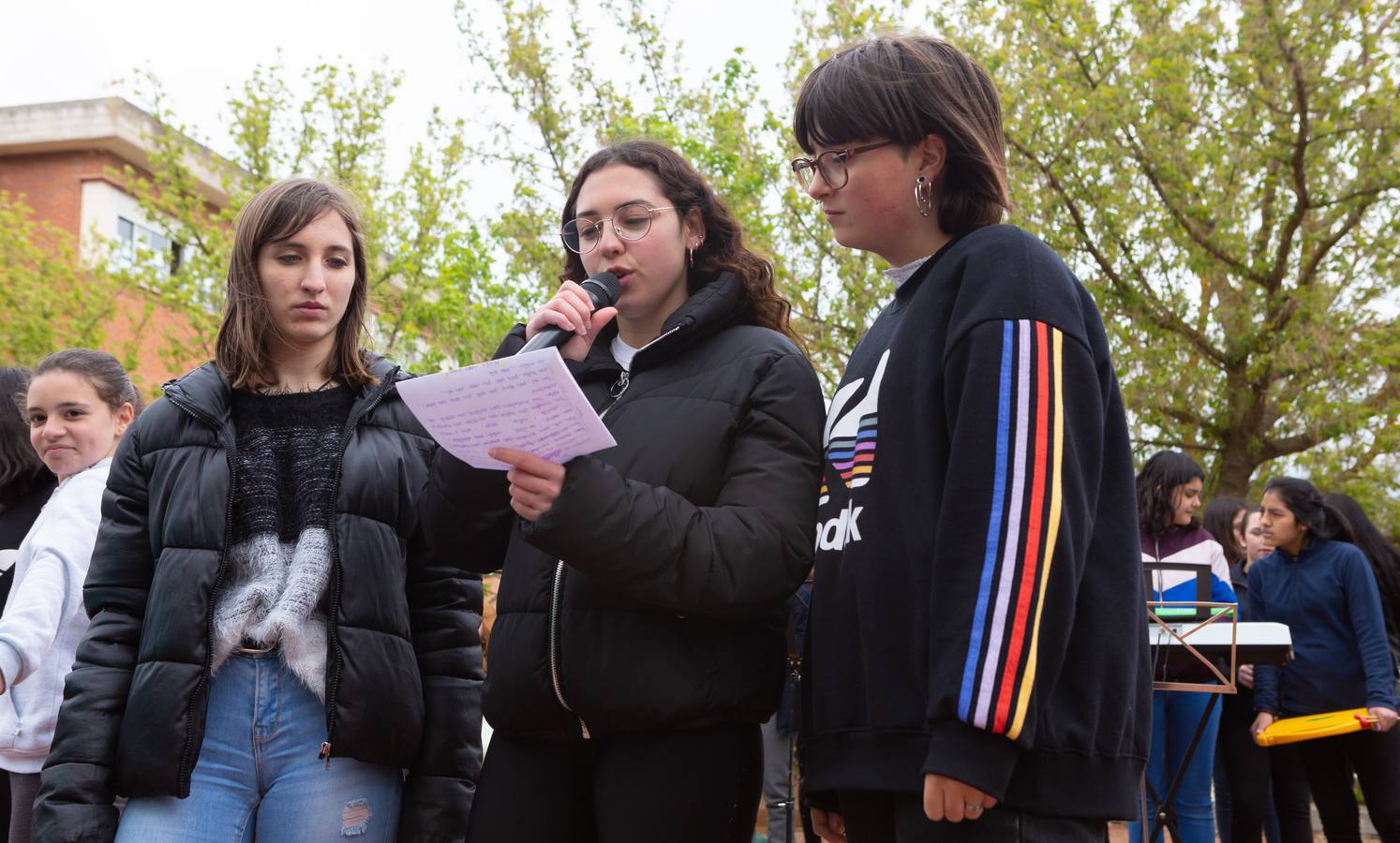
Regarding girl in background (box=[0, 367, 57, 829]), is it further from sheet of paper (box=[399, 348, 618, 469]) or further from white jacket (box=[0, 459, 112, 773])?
sheet of paper (box=[399, 348, 618, 469])

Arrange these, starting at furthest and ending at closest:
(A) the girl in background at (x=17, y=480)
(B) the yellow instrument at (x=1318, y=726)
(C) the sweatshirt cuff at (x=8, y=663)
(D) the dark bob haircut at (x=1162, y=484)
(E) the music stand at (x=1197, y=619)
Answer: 1. (D) the dark bob haircut at (x=1162, y=484)
2. (B) the yellow instrument at (x=1318, y=726)
3. (E) the music stand at (x=1197, y=619)
4. (A) the girl in background at (x=17, y=480)
5. (C) the sweatshirt cuff at (x=8, y=663)

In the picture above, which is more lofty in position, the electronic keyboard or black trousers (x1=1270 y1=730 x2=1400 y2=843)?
the electronic keyboard

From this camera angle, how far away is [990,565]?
169 centimetres

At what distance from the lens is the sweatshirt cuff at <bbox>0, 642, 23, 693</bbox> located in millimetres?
2842

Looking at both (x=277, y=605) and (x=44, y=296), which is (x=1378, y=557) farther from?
(x=44, y=296)

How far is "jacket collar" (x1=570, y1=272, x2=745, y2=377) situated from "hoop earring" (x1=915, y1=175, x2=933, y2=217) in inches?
18.4

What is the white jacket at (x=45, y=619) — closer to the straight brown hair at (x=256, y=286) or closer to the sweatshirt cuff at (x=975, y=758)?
the straight brown hair at (x=256, y=286)

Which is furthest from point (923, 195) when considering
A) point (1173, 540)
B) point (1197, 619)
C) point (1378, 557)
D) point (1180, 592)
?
point (1378, 557)

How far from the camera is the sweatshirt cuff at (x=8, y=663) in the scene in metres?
2.84

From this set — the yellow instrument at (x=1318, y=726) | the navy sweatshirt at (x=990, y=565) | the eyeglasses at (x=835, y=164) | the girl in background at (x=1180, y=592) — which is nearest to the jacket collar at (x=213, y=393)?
the eyeglasses at (x=835, y=164)

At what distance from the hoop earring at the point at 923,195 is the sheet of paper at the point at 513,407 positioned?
751mm

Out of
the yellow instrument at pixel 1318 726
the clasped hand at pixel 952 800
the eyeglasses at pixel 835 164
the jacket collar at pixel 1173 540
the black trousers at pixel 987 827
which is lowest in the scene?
the yellow instrument at pixel 1318 726

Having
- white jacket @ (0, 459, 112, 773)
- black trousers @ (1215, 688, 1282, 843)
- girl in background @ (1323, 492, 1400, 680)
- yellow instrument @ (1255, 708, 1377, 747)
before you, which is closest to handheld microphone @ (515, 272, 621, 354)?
white jacket @ (0, 459, 112, 773)

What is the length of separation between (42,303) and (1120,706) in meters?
17.4
